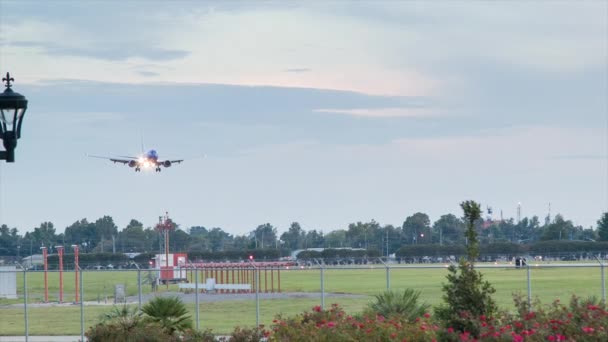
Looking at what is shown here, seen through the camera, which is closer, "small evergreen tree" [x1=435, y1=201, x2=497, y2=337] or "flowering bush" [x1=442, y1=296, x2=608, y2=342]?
"flowering bush" [x1=442, y1=296, x2=608, y2=342]

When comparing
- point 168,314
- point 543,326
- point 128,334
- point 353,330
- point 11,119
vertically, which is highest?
point 11,119

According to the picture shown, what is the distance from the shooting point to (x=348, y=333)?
19.5m

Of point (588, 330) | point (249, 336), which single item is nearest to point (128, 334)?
point (249, 336)

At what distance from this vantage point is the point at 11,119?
1780 cm

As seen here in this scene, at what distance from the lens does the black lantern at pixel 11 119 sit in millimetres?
17547

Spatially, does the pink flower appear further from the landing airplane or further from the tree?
the tree

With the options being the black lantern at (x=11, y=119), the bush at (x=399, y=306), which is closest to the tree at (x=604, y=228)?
the bush at (x=399, y=306)

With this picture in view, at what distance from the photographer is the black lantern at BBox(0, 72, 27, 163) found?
17.5 metres

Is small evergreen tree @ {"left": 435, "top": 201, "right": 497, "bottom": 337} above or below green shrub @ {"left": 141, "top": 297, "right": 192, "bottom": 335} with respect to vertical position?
above

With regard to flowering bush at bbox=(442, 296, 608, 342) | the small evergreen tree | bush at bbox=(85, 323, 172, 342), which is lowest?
bush at bbox=(85, 323, 172, 342)

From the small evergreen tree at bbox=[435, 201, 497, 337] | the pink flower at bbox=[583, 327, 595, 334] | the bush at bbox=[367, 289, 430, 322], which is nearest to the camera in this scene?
the pink flower at bbox=[583, 327, 595, 334]

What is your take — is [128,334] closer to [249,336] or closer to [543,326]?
[249,336]

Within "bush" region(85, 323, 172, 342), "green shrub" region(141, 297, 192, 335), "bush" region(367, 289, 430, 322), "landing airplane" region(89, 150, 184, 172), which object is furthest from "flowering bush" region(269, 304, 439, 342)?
"landing airplane" region(89, 150, 184, 172)

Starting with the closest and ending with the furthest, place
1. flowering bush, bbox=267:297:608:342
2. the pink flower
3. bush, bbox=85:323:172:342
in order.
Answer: the pink flower < flowering bush, bbox=267:297:608:342 < bush, bbox=85:323:172:342
